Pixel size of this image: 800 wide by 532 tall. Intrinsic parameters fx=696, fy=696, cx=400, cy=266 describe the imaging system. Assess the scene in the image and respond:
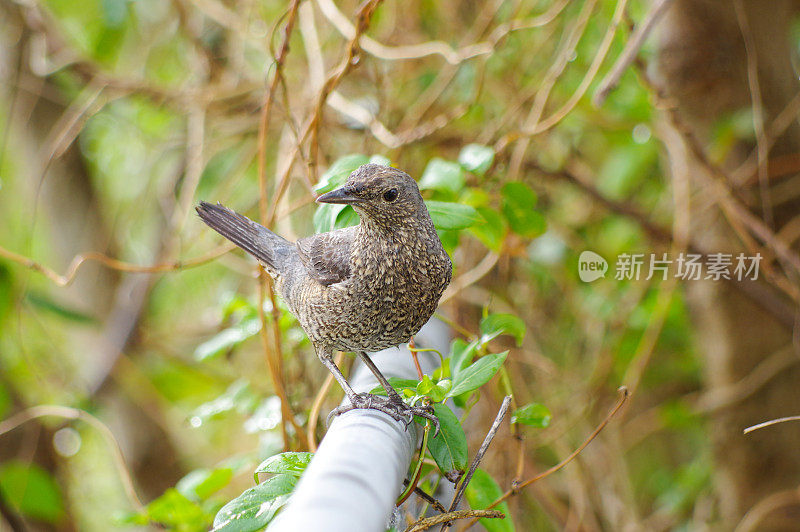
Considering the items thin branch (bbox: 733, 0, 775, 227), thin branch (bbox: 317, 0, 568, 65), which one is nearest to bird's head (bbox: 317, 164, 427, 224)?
thin branch (bbox: 317, 0, 568, 65)

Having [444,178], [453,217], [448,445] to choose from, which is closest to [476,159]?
[444,178]

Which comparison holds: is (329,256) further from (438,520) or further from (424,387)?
(438,520)

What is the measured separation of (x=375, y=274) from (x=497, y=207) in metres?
0.89

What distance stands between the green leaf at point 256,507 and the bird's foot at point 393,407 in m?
0.15

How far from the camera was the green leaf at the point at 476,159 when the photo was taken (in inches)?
49.5

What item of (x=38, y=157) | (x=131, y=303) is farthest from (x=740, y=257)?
(x=38, y=157)

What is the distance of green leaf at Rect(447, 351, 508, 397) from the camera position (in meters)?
0.87

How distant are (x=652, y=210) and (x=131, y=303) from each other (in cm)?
211

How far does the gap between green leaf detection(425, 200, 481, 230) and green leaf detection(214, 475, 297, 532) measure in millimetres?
434

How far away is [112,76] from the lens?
2551 mm

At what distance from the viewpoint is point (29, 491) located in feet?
6.95

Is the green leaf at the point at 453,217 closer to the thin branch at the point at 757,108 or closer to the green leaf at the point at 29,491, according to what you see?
the thin branch at the point at 757,108

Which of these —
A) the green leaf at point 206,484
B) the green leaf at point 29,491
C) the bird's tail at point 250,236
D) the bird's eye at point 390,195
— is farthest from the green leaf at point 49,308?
the bird's eye at point 390,195

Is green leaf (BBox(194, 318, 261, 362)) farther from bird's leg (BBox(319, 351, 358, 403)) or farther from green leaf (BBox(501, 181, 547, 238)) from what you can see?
green leaf (BBox(501, 181, 547, 238))
